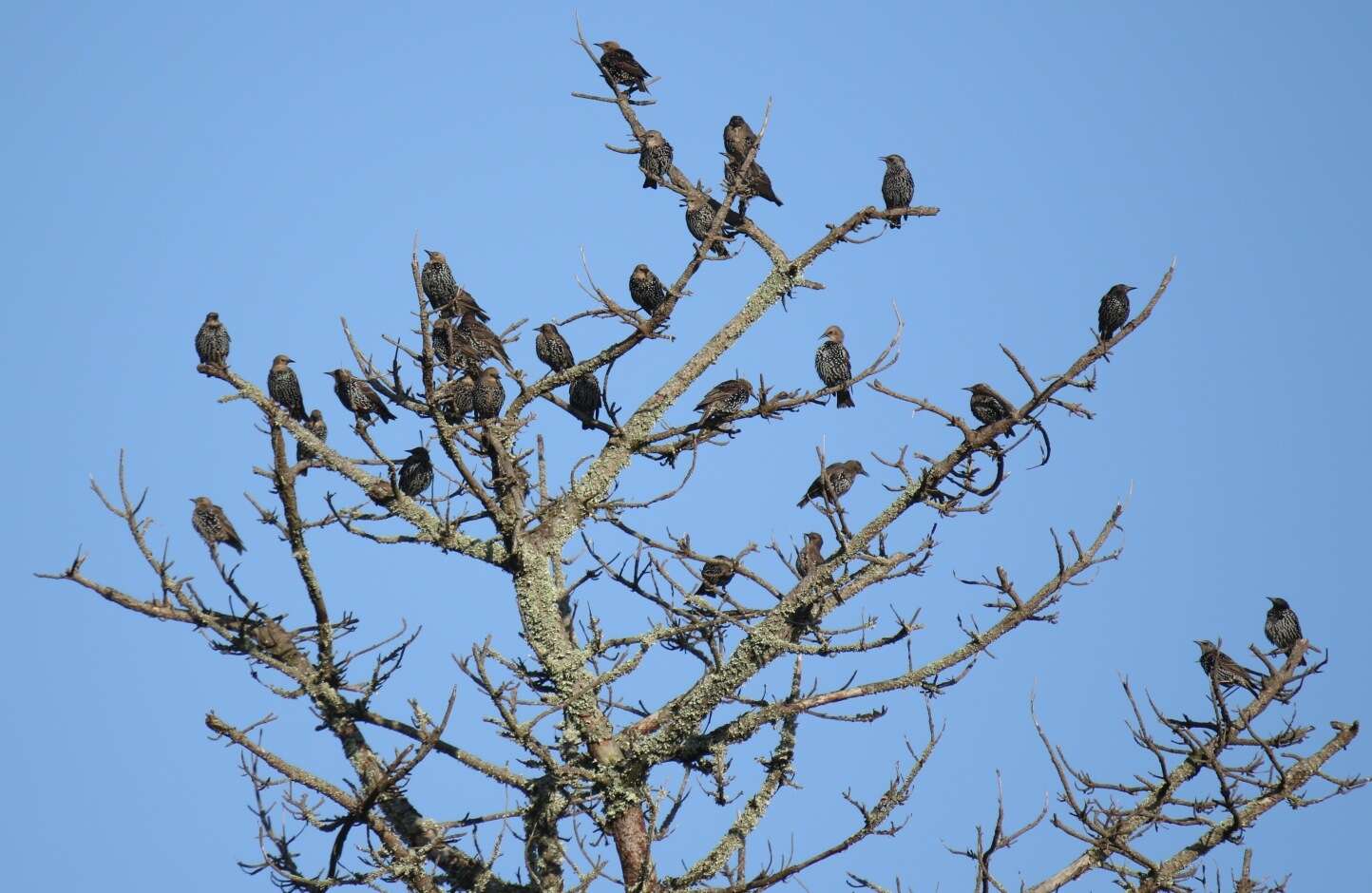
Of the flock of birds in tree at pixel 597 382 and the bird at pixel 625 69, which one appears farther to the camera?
the bird at pixel 625 69

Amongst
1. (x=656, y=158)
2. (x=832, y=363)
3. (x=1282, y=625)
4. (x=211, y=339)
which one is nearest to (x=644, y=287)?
(x=656, y=158)

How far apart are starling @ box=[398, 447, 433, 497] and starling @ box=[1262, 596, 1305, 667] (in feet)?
22.1

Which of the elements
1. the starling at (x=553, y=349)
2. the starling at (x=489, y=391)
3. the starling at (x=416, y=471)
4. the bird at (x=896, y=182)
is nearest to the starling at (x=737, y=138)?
the bird at (x=896, y=182)

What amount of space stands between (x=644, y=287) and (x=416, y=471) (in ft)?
7.03

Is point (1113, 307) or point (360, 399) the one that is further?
point (1113, 307)

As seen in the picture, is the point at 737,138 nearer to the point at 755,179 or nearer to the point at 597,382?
the point at 755,179

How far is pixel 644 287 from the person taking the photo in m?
10.9

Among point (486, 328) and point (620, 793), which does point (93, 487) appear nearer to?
point (620, 793)

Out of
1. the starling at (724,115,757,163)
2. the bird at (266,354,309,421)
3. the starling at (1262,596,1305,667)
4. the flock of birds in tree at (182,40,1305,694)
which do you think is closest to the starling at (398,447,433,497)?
the flock of birds in tree at (182,40,1305,694)

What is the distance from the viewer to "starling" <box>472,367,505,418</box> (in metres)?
9.66

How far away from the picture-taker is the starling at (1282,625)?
37.8 ft

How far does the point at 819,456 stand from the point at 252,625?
3.00 m

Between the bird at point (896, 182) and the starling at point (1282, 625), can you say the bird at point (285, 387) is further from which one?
the starling at point (1282, 625)

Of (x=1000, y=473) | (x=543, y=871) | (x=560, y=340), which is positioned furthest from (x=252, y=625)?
(x=560, y=340)
